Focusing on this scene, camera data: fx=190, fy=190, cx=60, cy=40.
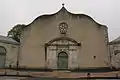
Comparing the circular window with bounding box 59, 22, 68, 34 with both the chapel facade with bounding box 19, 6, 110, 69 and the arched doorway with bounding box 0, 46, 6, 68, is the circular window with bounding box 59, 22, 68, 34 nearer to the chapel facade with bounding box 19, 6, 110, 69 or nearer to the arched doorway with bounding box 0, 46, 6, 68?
the chapel facade with bounding box 19, 6, 110, 69

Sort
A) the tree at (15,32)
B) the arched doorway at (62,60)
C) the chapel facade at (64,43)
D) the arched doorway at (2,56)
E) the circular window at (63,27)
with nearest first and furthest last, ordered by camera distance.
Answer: the chapel facade at (64,43) → the arched doorway at (62,60) → the arched doorway at (2,56) → the circular window at (63,27) → the tree at (15,32)

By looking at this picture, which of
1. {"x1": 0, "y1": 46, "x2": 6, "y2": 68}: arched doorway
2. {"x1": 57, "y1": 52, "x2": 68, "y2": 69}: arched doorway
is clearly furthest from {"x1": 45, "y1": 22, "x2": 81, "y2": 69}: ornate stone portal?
{"x1": 0, "y1": 46, "x2": 6, "y2": 68}: arched doorway

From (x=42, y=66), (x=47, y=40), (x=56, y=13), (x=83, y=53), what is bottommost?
(x=42, y=66)

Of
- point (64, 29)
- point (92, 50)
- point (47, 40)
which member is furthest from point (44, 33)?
point (92, 50)

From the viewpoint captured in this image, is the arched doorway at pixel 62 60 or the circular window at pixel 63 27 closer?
the arched doorway at pixel 62 60

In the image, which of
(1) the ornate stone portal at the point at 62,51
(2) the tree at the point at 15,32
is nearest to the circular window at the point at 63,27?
(1) the ornate stone portal at the point at 62,51

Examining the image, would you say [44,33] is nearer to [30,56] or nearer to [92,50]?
[30,56]

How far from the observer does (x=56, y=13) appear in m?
23.8

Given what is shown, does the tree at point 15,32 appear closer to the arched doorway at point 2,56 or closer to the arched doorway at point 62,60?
the arched doorway at point 2,56

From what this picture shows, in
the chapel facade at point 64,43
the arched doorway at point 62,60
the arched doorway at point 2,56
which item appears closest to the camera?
the chapel facade at point 64,43

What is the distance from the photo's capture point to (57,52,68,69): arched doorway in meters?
22.4

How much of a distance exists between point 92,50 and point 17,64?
9181mm

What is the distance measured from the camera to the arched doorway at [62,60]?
2236cm

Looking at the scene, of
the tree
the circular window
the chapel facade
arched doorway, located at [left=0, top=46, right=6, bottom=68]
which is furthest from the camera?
the tree
